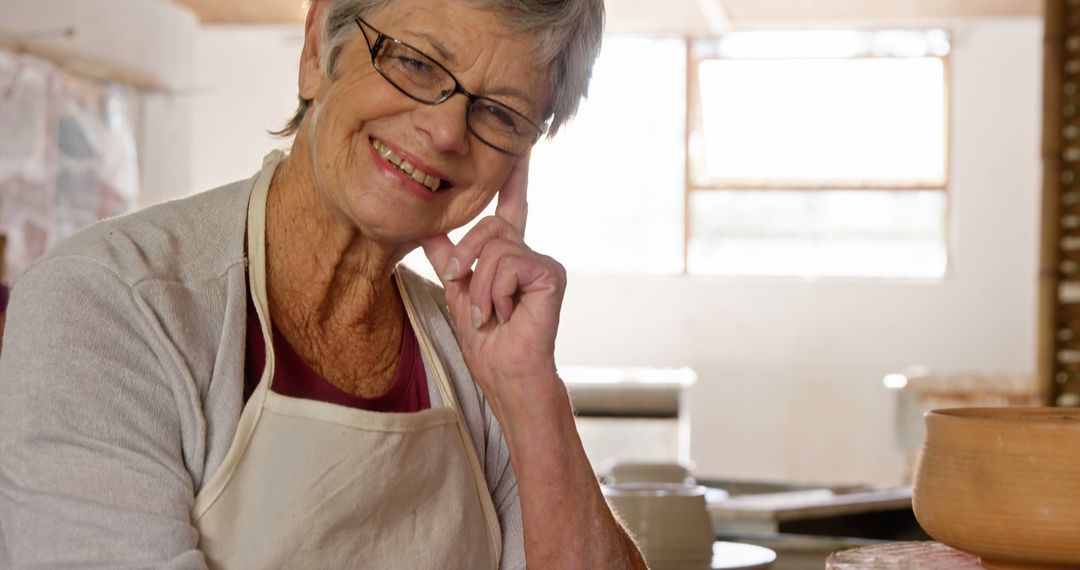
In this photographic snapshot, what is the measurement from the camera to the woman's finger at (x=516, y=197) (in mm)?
1473

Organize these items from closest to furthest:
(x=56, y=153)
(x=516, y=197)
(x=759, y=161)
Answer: (x=516, y=197)
(x=56, y=153)
(x=759, y=161)

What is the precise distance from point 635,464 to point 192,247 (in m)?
1.04

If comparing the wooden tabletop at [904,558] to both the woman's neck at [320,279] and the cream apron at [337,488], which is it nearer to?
the cream apron at [337,488]

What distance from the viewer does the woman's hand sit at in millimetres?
1347

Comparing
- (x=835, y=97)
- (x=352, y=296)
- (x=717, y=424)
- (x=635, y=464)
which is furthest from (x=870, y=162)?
(x=352, y=296)

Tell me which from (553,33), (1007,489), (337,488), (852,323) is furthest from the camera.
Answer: (852,323)

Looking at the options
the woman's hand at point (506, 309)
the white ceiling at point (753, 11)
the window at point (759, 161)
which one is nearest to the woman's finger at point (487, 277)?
the woman's hand at point (506, 309)

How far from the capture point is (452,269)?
1.38 meters

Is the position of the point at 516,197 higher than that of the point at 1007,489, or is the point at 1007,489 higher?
the point at 516,197

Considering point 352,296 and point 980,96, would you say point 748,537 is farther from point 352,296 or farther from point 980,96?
point 980,96

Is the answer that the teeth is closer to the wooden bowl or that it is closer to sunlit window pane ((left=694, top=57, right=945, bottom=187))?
the wooden bowl

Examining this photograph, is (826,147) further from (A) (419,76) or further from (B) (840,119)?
(A) (419,76)

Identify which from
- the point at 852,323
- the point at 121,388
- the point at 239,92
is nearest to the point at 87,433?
the point at 121,388

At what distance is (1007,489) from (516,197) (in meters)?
0.71
